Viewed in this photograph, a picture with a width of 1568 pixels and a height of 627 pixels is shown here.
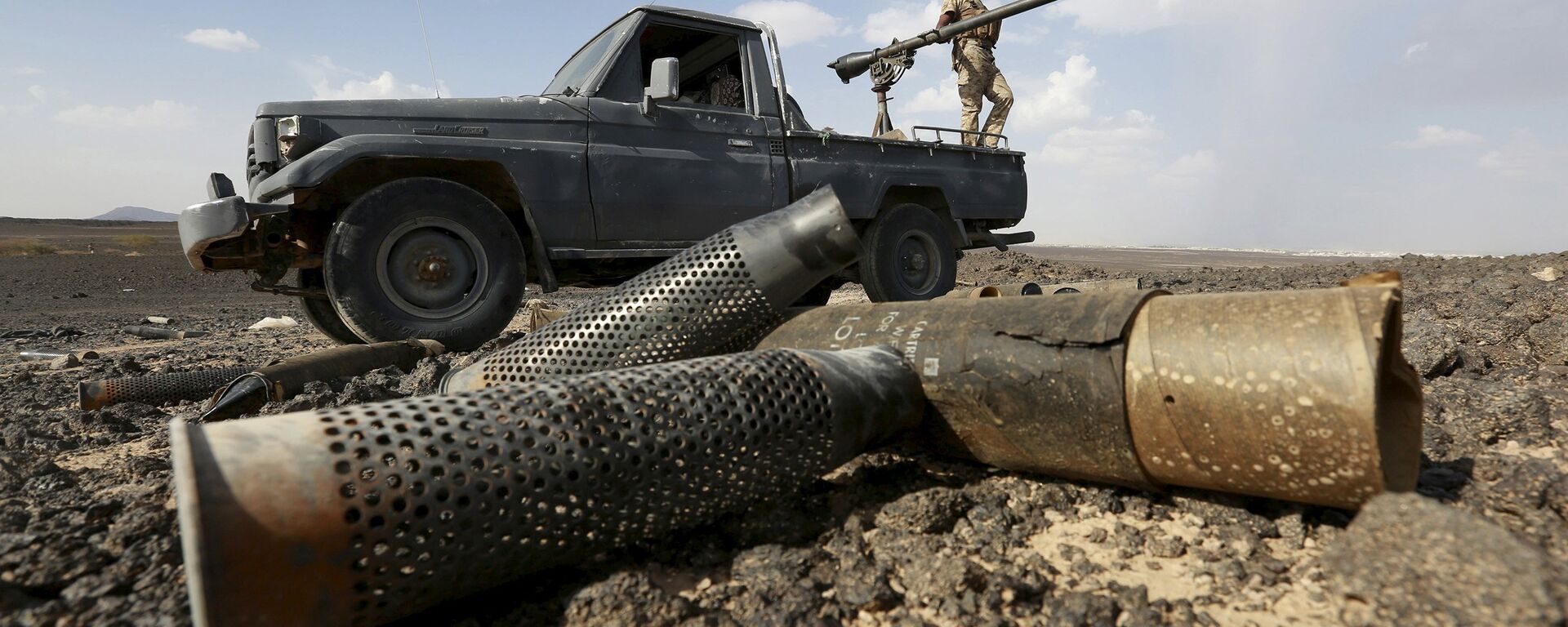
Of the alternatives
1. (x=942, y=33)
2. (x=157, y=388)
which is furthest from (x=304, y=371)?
(x=942, y=33)

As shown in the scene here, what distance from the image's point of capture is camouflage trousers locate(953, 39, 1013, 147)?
7061 mm

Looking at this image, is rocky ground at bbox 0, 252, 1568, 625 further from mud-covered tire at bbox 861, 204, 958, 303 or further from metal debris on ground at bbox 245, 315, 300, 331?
metal debris on ground at bbox 245, 315, 300, 331

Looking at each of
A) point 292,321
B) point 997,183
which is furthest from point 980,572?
point 292,321

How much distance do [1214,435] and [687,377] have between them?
1074 mm

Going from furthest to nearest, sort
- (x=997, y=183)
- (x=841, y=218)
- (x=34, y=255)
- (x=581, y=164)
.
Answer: (x=34, y=255) < (x=997, y=183) < (x=581, y=164) < (x=841, y=218)

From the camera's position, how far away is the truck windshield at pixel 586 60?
4.60 meters

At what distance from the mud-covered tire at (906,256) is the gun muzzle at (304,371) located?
2.61 m

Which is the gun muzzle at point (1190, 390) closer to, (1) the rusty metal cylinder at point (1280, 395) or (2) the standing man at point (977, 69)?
(1) the rusty metal cylinder at point (1280, 395)

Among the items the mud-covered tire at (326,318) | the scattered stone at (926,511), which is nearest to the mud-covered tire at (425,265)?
the mud-covered tire at (326,318)

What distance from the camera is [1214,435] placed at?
5.04 feet

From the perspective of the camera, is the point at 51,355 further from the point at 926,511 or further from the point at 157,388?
the point at 926,511

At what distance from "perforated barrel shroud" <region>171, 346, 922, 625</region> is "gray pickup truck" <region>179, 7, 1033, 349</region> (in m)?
2.45

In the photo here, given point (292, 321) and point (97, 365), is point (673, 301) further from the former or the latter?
point (292, 321)

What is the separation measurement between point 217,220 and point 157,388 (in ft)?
2.46
